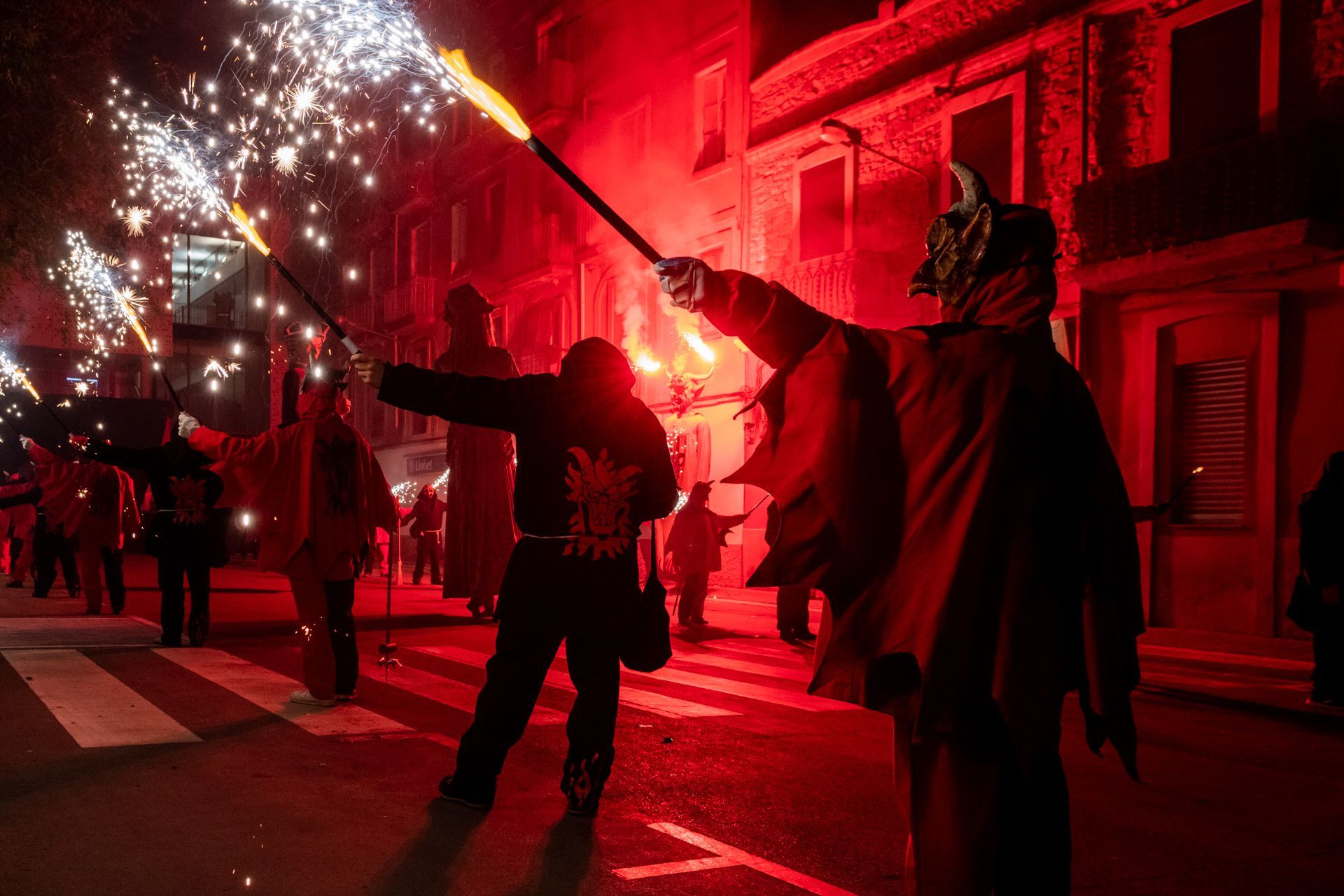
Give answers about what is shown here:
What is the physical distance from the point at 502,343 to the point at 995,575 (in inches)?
1237

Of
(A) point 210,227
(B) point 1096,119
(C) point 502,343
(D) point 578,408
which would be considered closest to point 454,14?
(C) point 502,343

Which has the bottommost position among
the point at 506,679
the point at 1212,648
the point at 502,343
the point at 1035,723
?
the point at 1212,648

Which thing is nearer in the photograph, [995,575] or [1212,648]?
[995,575]

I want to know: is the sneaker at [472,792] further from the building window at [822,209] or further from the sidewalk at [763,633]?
the building window at [822,209]

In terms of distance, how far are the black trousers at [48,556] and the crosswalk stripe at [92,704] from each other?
25.2ft

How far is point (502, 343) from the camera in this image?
1315 inches

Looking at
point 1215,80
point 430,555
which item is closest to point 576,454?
point 1215,80

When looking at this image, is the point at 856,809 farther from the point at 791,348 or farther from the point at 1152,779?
the point at 791,348

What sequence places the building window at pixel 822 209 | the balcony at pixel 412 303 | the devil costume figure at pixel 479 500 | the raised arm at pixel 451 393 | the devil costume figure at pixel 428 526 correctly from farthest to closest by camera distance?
the balcony at pixel 412 303 → the devil costume figure at pixel 428 526 → the building window at pixel 822 209 → the devil costume figure at pixel 479 500 → the raised arm at pixel 451 393

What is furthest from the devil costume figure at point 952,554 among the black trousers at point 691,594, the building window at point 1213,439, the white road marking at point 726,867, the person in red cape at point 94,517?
the building window at point 1213,439

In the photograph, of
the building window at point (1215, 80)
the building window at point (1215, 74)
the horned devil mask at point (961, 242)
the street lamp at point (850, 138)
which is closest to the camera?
the horned devil mask at point (961, 242)

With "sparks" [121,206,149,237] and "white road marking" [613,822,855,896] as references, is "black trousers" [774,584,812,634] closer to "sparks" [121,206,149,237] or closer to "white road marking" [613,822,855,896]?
"white road marking" [613,822,855,896]

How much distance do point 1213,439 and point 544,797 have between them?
12986 mm

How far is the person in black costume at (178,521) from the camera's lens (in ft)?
33.7
